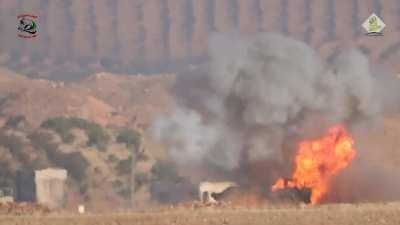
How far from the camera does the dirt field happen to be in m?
71.8

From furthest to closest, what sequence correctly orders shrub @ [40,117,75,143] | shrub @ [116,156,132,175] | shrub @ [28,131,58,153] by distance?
shrub @ [40,117,75,143], shrub @ [28,131,58,153], shrub @ [116,156,132,175]

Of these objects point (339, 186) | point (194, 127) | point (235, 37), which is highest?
point (235, 37)

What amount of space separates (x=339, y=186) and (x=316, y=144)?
370cm

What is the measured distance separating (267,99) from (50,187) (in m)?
40.9

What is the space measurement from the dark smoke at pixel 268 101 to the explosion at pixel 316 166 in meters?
0.77

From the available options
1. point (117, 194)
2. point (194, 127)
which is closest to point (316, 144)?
point (194, 127)

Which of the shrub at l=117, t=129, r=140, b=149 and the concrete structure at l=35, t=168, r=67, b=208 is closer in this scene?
the concrete structure at l=35, t=168, r=67, b=208

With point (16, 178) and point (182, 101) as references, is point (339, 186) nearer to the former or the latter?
point (182, 101)

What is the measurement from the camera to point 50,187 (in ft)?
410

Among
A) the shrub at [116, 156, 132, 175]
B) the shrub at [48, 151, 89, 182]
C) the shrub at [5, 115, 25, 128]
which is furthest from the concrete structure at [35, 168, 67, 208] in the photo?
the shrub at [5, 115, 25, 128]

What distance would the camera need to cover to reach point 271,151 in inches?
3595

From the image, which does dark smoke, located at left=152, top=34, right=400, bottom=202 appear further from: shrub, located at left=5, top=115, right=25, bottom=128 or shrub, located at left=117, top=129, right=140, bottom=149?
shrub, located at left=5, top=115, right=25, bottom=128

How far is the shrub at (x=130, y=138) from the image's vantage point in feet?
549

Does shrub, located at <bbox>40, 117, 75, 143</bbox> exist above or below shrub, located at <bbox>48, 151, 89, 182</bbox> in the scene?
above
